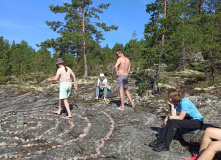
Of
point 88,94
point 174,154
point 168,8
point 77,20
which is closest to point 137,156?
point 174,154

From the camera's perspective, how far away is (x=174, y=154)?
Result: 15.3 feet

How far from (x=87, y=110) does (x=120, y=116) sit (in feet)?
6.20

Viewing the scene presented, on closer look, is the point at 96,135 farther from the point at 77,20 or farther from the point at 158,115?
the point at 77,20

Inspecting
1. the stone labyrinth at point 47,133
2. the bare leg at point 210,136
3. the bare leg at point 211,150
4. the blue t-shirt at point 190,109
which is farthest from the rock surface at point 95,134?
the bare leg at point 211,150

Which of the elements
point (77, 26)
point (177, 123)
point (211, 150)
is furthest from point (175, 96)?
point (77, 26)

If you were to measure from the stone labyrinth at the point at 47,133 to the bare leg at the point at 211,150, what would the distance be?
2.44 metres

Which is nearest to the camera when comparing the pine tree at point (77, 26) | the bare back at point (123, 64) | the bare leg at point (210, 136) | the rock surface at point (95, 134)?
the bare leg at point (210, 136)

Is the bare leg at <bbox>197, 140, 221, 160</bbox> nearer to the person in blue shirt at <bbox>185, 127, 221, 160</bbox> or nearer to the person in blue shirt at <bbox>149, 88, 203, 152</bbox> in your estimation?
the person in blue shirt at <bbox>185, 127, 221, 160</bbox>

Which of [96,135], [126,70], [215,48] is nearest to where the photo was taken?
[96,135]

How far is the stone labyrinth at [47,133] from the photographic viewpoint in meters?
5.00

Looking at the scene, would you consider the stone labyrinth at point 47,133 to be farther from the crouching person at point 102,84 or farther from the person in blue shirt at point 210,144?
the crouching person at point 102,84

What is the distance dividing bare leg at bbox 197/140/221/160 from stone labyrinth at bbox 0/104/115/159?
244 cm

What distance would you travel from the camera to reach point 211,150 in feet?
12.5

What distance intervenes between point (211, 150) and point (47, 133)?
4831 mm
